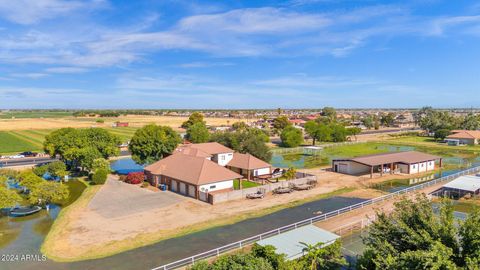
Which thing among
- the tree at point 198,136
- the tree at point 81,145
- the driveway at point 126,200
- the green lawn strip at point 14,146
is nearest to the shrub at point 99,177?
the driveway at point 126,200

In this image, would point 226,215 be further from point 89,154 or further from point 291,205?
point 89,154

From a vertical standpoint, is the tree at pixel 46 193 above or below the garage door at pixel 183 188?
above

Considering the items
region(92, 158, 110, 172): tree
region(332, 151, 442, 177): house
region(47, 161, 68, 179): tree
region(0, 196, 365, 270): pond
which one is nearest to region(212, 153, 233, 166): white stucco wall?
region(92, 158, 110, 172): tree

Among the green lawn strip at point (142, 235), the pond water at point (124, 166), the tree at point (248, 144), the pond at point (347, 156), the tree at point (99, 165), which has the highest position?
the tree at point (248, 144)

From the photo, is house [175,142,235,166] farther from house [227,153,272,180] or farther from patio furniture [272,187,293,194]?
patio furniture [272,187,293,194]

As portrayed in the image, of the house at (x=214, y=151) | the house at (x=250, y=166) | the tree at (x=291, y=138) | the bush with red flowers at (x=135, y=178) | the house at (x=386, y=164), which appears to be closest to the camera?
the bush with red flowers at (x=135, y=178)

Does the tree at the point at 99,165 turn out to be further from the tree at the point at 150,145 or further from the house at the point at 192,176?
the house at the point at 192,176

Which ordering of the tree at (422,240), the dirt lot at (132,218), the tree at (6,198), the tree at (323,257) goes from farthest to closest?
the tree at (6,198) < the dirt lot at (132,218) < the tree at (323,257) < the tree at (422,240)

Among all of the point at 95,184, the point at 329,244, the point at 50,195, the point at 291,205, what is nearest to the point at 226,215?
the point at 291,205

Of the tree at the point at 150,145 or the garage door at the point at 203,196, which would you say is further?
the tree at the point at 150,145
